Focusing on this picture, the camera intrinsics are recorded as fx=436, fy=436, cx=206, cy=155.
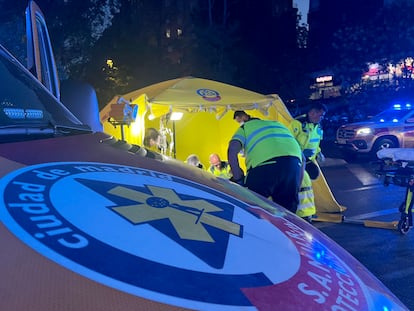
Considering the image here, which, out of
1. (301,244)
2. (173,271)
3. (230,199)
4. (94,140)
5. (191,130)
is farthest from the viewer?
(191,130)

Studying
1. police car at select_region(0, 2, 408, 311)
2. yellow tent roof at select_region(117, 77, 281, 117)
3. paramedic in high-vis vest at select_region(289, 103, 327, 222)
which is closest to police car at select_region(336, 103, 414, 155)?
yellow tent roof at select_region(117, 77, 281, 117)

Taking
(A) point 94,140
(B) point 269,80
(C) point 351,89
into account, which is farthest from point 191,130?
(C) point 351,89

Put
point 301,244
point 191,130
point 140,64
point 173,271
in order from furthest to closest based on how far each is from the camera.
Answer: point 140,64 → point 191,130 → point 301,244 → point 173,271

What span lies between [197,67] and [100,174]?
18255 millimetres

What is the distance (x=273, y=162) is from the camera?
4.25m

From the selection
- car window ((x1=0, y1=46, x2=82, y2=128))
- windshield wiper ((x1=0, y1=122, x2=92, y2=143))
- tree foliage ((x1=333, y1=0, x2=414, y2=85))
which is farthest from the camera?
tree foliage ((x1=333, y1=0, x2=414, y2=85))

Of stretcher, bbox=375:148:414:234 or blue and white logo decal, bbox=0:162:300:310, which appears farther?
stretcher, bbox=375:148:414:234

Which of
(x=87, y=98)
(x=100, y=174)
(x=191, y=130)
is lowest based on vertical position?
(x=191, y=130)

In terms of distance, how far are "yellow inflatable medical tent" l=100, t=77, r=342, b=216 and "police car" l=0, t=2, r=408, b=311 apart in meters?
4.99

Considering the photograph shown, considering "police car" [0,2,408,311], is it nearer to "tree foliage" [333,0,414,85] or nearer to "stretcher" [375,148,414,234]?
"stretcher" [375,148,414,234]

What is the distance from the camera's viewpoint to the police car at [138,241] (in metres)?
0.95

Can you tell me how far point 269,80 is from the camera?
72.6 ft

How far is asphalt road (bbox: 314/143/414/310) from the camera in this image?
13.9 ft

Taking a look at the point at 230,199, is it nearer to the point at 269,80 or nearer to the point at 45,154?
the point at 45,154
